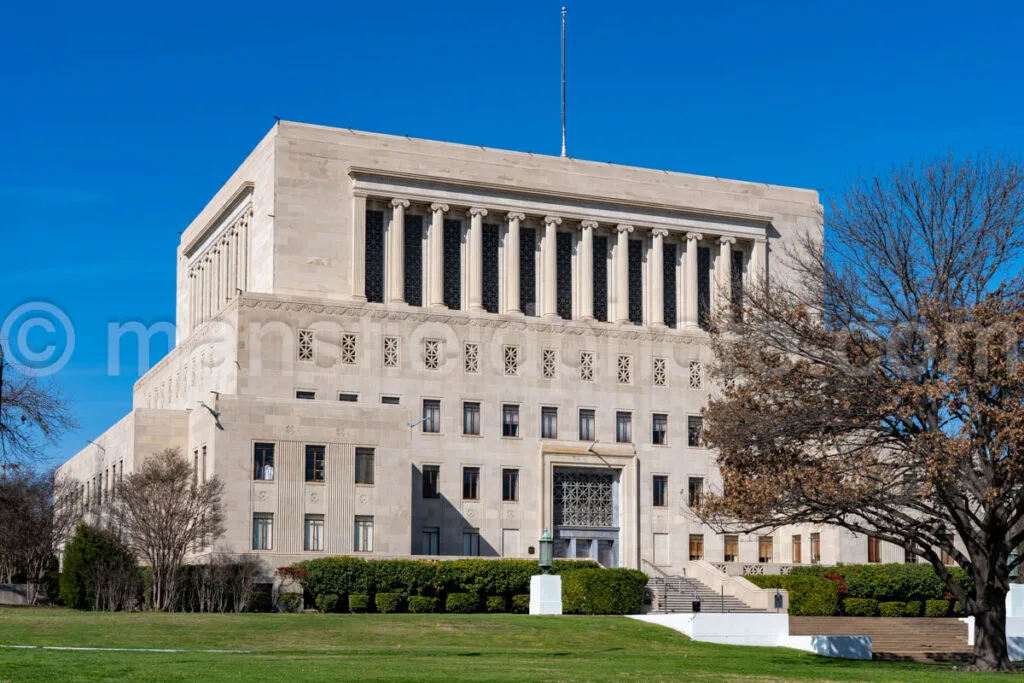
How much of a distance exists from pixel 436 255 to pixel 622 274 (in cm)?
981

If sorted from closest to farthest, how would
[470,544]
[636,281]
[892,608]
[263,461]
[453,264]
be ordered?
[263,461] → [892,608] → [470,544] → [453,264] → [636,281]

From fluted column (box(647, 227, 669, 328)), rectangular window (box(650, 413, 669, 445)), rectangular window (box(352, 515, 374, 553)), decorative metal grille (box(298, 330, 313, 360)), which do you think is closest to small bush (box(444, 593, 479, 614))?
rectangular window (box(352, 515, 374, 553))

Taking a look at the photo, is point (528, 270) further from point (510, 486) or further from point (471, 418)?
point (510, 486)

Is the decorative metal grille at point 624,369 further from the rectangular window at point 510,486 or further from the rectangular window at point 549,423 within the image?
the rectangular window at point 510,486

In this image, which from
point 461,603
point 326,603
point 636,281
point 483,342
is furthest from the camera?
point 636,281

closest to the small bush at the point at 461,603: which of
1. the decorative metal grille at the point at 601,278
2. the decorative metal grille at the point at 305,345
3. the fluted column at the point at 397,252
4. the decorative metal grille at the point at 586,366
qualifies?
the decorative metal grille at the point at 305,345

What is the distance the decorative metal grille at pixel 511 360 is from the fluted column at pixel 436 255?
12.3ft

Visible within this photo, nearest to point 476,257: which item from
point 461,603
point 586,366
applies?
point 586,366

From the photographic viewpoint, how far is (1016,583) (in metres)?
57.8

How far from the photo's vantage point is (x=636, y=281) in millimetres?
73812

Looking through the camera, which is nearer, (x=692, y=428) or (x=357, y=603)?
(x=357, y=603)

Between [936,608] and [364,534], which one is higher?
[364,534]

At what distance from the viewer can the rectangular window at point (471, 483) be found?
65.1 meters

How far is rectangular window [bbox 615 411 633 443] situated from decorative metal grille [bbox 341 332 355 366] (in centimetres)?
1301
